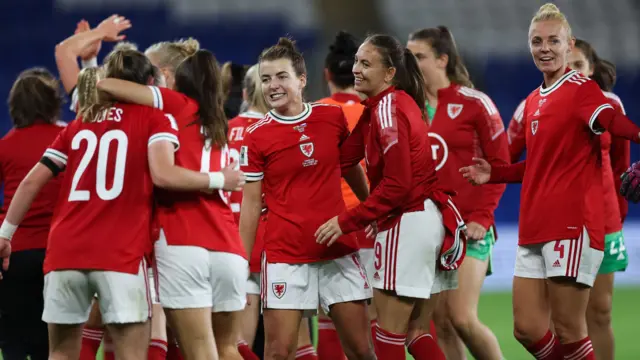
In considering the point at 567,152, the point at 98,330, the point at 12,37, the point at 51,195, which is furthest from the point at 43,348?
the point at 12,37

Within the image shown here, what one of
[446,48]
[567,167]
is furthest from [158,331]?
[446,48]

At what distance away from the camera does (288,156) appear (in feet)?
15.1

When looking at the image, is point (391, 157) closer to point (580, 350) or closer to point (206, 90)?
point (206, 90)

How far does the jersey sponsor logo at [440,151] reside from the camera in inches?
224

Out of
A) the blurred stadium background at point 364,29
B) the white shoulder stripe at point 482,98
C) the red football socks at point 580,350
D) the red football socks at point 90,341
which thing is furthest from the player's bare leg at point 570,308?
the blurred stadium background at point 364,29

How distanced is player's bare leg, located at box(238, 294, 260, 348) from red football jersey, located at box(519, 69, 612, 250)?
1725 mm

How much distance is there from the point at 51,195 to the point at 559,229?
2677 millimetres

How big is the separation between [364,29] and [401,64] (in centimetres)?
1047

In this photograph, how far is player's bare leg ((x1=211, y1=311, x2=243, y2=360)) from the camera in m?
4.73

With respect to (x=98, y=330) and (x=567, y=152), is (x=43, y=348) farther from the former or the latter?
(x=567, y=152)

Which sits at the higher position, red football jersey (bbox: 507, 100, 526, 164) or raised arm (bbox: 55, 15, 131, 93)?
raised arm (bbox: 55, 15, 131, 93)

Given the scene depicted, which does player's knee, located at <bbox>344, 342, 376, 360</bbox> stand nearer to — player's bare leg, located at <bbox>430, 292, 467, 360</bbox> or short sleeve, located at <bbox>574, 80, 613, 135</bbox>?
player's bare leg, located at <bbox>430, 292, 467, 360</bbox>

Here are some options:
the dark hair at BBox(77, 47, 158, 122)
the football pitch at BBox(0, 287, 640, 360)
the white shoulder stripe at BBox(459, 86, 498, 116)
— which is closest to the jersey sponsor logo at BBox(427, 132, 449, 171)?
the white shoulder stripe at BBox(459, 86, 498, 116)

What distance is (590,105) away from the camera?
178 inches
